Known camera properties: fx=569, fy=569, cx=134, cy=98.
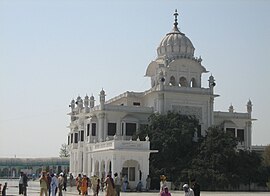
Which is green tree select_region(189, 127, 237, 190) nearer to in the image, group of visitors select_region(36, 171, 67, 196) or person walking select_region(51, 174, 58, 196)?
group of visitors select_region(36, 171, 67, 196)

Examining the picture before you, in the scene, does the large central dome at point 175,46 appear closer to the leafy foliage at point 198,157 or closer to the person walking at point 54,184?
the leafy foliage at point 198,157

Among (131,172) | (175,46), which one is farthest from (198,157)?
(175,46)

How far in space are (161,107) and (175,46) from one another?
20.6 feet

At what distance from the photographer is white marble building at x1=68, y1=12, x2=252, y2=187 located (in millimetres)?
49281

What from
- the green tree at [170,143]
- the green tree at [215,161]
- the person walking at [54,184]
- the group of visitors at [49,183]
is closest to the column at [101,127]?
the green tree at [170,143]

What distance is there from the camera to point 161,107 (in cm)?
4934

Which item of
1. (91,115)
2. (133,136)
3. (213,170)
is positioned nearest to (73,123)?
(91,115)

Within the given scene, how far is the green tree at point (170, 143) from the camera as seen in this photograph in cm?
4369

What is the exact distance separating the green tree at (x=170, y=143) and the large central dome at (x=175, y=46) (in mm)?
7515

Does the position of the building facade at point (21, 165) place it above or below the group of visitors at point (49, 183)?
below

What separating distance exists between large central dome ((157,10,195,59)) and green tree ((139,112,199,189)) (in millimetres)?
7515

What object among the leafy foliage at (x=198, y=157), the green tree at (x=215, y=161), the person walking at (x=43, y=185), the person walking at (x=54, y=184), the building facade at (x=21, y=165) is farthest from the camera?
the building facade at (x=21, y=165)

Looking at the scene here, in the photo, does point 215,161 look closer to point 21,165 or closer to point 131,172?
point 131,172

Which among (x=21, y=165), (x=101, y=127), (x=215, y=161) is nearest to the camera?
(x=215, y=161)
